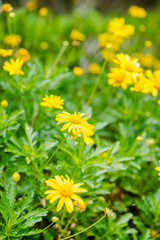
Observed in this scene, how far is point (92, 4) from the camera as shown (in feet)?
19.0

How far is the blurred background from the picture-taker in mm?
5351

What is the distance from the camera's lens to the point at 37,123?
1906 millimetres

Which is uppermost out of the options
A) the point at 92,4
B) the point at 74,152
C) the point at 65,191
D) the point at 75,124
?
the point at 75,124

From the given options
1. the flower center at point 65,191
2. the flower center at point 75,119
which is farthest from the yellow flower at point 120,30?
the flower center at point 65,191

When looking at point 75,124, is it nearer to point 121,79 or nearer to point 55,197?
point 55,197

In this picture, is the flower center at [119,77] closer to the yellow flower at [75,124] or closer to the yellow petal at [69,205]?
the yellow flower at [75,124]

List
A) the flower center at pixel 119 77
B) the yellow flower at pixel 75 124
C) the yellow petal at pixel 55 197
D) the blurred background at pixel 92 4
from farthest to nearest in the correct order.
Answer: the blurred background at pixel 92 4 → the flower center at pixel 119 77 → the yellow flower at pixel 75 124 → the yellow petal at pixel 55 197

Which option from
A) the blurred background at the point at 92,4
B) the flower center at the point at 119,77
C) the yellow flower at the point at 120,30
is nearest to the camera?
the flower center at the point at 119,77

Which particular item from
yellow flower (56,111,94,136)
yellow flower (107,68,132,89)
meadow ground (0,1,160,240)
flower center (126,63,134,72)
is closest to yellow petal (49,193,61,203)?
meadow ground (0,1,160,240)

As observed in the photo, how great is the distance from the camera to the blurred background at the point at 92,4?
535 cm

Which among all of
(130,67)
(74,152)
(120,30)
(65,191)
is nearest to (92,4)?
(120,30)

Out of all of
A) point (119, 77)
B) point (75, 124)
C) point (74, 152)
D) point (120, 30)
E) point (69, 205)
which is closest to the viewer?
point (69, 205)

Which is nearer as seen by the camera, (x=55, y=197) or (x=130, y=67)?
(x=55, y=197)

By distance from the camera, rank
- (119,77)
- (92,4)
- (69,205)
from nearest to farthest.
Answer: (69,205)
(119,77)
(92,4)
